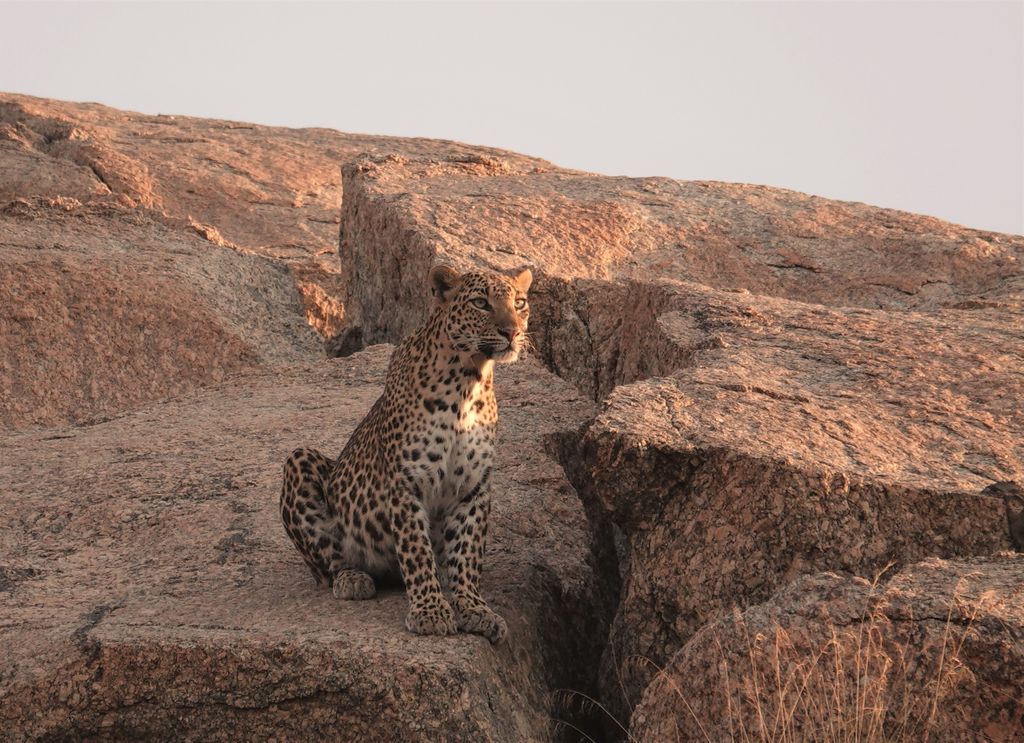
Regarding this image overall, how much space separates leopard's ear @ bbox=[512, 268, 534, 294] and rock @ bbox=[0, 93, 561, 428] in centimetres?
625

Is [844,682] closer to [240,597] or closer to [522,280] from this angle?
[522,280]

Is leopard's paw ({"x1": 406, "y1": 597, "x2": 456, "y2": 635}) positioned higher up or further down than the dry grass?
further down

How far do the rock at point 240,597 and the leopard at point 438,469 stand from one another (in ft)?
0.77

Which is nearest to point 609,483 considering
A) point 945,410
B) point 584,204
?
point 945,410

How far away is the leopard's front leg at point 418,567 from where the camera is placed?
808cm

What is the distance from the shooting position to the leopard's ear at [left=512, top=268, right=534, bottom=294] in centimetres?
888

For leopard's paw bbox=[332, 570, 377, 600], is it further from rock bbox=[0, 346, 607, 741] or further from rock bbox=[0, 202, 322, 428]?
rock bbox=[0, 202, 322, 428]

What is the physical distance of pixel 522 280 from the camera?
9.01 meters

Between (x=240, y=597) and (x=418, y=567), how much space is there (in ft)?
4.18

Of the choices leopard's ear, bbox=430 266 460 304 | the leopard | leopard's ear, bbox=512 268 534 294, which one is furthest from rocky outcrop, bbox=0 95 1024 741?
leopard's ear, bbox=430 266 460 304

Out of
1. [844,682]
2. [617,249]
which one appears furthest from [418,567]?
[617,249]

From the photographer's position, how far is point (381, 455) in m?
8.89

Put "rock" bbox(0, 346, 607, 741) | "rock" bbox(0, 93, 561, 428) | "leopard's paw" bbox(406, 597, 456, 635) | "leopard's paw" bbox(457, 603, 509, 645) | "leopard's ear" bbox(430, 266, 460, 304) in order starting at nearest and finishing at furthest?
"rock" bbox(0, 346, 607, 741), "leopard's paw" bbox(406, 597, 456, 635), "leopard's paw" bbox(457, 603, 509, 645), "leopard's ear" bbox(430, 266, 460, 304), "rock" bbox(0, 93, 561, 428)

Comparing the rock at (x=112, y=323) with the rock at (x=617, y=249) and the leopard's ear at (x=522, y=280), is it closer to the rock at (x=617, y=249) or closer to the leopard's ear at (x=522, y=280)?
the rock at (x=617, y=249)
